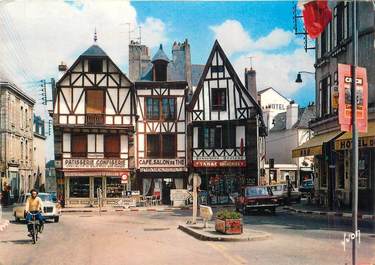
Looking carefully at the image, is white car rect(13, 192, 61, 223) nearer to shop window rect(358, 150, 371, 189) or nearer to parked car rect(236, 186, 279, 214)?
parked car rect(236, 186, 279, 214)

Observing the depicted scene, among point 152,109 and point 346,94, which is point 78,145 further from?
point 346,94

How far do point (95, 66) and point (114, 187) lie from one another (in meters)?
7.99

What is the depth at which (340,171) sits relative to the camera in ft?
83.4

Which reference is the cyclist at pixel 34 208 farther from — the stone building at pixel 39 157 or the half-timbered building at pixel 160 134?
the stone building at pixel 39 157

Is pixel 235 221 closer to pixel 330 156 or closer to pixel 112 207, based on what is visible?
pixel 330 156

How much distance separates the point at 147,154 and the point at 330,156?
1622cm

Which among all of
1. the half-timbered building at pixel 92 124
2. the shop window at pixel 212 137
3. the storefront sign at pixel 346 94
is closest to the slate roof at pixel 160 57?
the half-timbered building at pixel 92 124

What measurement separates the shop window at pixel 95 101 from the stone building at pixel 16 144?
425 cm

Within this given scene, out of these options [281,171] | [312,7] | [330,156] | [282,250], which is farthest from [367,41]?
[281,171]

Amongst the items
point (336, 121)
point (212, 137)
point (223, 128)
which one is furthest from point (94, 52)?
point (336, 121)

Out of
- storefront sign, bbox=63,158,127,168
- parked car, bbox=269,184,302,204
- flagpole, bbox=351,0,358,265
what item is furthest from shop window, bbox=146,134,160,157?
flagpole, bbox=351,0,358,265

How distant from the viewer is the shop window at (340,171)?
24.8 meters

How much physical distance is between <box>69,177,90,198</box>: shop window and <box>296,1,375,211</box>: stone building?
14.8 meters

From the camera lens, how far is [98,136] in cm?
3572
